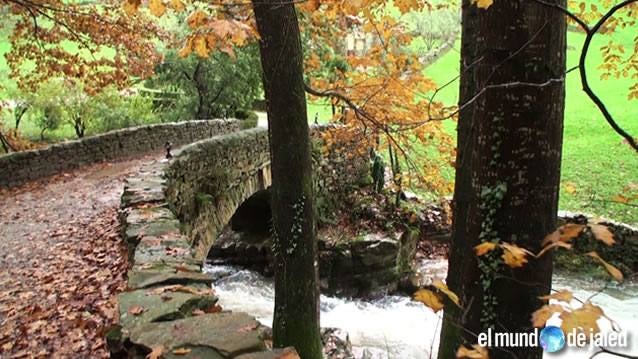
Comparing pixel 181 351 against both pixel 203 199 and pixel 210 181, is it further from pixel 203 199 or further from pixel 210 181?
pixel 210 181

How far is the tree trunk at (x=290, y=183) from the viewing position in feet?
14.9

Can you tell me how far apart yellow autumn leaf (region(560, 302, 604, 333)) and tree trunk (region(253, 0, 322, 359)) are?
3.24m

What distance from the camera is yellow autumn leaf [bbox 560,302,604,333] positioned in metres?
1.66

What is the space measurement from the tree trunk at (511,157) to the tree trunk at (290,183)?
2048 mm

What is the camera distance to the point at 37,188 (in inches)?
415

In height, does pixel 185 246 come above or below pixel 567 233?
below

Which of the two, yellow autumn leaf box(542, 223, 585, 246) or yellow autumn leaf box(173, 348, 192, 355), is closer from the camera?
yellow autumn leaf box(542, 223, 585, 246)

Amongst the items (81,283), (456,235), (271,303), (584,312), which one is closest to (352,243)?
(271,303)

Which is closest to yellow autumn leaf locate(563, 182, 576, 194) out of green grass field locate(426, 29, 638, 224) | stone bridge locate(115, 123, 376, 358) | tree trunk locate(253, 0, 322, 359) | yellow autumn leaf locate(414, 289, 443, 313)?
green grass field locate(426, 29, 638, 224)

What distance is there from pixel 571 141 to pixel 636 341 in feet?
46.4

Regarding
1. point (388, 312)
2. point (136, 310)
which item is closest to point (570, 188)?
point (388, 312)

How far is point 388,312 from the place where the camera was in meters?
12.4

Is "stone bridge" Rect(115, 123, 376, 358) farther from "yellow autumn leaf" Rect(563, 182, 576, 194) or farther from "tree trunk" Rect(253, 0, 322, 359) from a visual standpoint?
"yellow autumn leaf" Rect(563, 182, 576, 194)

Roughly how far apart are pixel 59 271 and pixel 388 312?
334 inches
